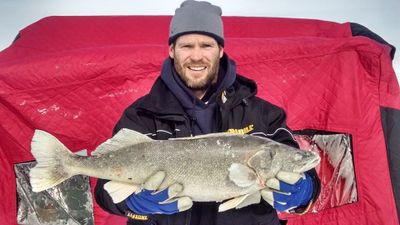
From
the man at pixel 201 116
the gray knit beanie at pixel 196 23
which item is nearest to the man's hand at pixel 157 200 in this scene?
the man at pixel 201 116

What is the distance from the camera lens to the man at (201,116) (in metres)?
2.51

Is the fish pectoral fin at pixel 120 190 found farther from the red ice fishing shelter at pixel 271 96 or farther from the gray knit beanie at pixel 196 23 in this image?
the red ice fishing shelter at pixel 271 96

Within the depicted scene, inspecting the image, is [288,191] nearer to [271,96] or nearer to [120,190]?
[120,190]

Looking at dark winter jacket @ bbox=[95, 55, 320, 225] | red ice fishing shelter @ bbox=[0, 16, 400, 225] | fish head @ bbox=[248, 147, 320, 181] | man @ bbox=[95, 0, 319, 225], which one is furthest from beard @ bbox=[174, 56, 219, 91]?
red ice fishing shelter @ bbox=[0, 16, 400, 225]

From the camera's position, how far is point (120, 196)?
2.36 meters

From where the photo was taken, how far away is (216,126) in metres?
2.63

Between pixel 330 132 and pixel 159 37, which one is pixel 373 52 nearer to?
pixel 330 132

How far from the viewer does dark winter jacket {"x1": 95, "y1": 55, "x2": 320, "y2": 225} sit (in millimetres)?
2541

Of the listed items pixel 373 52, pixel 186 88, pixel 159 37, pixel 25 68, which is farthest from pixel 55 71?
pixel 373 52

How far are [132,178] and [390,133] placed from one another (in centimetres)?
258

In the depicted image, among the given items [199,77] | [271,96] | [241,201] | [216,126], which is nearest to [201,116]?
[216,126]

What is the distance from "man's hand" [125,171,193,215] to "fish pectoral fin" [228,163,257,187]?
0.26 meters

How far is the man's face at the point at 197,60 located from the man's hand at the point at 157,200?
67 centimetres

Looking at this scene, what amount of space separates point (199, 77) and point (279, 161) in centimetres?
71
